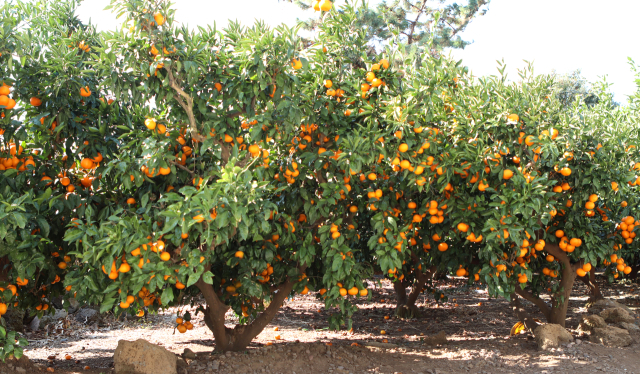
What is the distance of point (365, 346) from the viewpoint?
552 cm

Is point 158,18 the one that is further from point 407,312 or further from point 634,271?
point 634,271

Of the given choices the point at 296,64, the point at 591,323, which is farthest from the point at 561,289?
the point at 296,64

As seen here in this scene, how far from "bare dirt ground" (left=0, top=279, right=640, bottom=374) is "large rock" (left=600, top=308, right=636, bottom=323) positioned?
1.31 ft

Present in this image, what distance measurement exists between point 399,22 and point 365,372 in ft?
34.9

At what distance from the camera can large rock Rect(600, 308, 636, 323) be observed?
5855mm

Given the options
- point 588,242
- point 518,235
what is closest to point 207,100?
point 518,235

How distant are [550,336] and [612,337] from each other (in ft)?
2.57

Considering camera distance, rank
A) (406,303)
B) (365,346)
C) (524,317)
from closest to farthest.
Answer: (365,346), (524,317), (406,303)

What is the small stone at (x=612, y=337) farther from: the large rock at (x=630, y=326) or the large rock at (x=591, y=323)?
the large rock at (x=630, y=326)

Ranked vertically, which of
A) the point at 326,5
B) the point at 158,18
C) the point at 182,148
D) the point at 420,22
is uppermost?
the point at 420,22

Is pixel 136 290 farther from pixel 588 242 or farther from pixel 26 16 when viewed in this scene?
pixel 588 242

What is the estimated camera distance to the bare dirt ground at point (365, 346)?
4625 mm

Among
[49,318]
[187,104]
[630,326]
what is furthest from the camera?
[49,318]

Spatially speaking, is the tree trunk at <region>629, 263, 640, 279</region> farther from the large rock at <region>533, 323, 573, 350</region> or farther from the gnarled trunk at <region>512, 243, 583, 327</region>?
the large rock at <region>533, 323, 573, 350</region>
